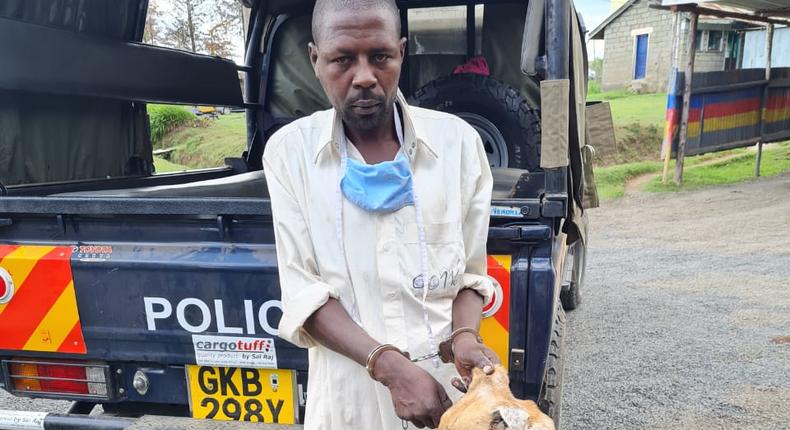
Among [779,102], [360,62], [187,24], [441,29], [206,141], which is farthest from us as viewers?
[206,141]

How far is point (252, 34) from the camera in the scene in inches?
182

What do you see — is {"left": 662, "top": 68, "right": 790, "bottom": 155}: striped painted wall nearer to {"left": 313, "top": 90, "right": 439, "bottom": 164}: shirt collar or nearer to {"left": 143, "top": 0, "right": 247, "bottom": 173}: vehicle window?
{"left": 143, "top": 0, "right": 247, "bottom": 173}: vehicle window

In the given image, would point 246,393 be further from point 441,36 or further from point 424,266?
point 441,36

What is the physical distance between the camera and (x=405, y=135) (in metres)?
1.50

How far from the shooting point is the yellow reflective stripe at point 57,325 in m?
2.15

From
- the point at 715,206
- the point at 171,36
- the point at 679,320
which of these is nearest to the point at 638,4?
the point at 715,206

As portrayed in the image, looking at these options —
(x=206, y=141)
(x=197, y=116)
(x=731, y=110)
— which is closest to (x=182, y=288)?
(x=731, y=110)

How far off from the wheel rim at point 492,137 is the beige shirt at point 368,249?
7.55 ft

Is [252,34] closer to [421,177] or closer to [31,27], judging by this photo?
[31,27]

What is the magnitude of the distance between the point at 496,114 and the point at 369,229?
2520mm

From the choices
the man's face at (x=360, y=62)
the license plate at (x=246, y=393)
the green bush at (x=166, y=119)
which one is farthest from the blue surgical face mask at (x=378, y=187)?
the green bush at (x=166, y=119)

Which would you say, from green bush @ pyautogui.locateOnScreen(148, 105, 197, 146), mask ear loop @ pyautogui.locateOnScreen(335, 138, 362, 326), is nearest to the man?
mask ear loop @ pyautogui.locateOnScreen(335, 138, 362, 326)

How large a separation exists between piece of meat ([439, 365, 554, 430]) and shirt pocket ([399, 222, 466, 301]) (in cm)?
26

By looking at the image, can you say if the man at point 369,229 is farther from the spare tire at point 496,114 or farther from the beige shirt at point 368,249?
the spare tire at point 496,114
